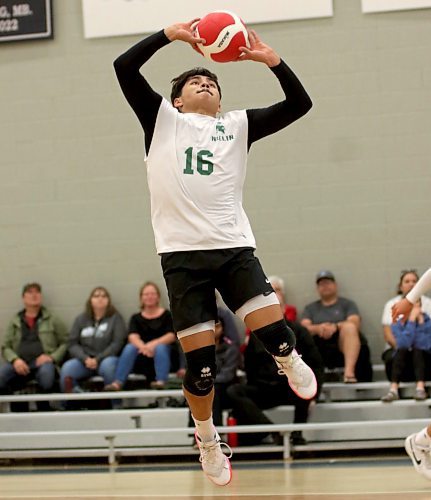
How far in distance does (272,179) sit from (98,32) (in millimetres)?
2548

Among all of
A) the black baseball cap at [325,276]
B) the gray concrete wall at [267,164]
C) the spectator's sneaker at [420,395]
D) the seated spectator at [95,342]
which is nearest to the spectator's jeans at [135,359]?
the seated spectator at [95,342]

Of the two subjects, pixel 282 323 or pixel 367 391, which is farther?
pixel 367 391

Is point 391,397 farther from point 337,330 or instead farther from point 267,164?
point 267,164

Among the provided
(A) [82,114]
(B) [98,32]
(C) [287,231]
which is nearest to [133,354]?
(C) [287,231]

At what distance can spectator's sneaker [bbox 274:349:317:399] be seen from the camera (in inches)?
199

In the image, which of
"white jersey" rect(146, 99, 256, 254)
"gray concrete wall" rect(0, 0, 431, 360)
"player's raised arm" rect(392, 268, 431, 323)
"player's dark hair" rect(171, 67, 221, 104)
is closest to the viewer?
"white jersey" rect(146, 99, 256, 254)

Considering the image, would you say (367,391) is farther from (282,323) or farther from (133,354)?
(282,323)

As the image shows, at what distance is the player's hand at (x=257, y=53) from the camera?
491 centimetres

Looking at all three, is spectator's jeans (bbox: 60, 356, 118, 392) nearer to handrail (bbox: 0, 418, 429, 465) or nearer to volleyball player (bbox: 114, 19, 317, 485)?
handrail (bbox: 0, 418, 429, 465)

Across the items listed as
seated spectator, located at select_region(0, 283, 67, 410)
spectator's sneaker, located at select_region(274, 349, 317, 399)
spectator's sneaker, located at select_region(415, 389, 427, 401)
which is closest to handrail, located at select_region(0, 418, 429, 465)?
spectator's sneaker, located at select_region(415, 389, 427, 401)

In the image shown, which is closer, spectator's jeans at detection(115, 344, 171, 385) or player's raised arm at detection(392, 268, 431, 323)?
player's raised arm at detection(392, 268, 431, 323)

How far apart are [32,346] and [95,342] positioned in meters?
0.70

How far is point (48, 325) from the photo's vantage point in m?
10.1

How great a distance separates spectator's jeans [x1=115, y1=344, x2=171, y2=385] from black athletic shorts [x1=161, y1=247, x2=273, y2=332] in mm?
4621
